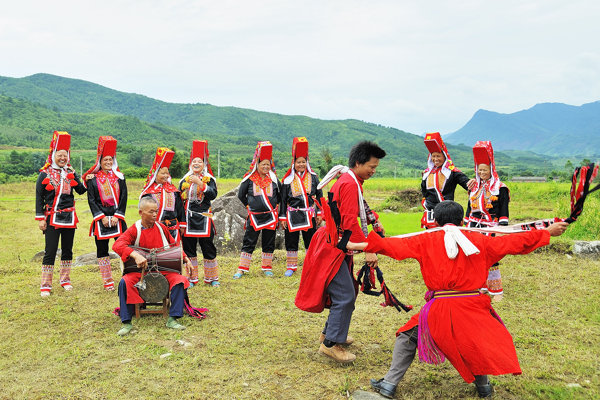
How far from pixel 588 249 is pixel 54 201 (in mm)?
8937

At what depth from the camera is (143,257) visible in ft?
17.1

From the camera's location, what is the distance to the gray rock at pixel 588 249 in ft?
28.3

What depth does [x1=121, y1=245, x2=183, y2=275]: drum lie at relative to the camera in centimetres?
546

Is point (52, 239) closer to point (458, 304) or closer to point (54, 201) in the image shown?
point (54, 201)

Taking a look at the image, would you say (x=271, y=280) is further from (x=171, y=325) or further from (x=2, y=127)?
(x=2, y=127)

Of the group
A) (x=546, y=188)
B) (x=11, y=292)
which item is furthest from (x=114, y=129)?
(x=11, y=292)

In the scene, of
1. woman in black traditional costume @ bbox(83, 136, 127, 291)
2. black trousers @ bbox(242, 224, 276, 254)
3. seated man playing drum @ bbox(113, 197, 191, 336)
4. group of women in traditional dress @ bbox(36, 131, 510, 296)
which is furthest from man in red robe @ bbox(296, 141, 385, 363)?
black trousers @ bbox(242, 224, 276, 254)

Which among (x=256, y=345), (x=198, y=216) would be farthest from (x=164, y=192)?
(x=256, y=345)

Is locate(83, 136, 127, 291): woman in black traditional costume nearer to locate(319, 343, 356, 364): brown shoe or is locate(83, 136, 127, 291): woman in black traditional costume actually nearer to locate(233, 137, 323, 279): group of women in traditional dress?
locate(233, 137, 323, 279): group of women in traditional dress

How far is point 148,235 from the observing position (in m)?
5.53

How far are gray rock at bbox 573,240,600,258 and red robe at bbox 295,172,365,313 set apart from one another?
20.5 ft

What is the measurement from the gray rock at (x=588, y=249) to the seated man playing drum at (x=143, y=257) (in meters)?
7.15

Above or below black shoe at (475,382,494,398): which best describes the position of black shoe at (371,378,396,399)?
below

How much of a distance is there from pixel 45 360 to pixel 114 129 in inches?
4919
